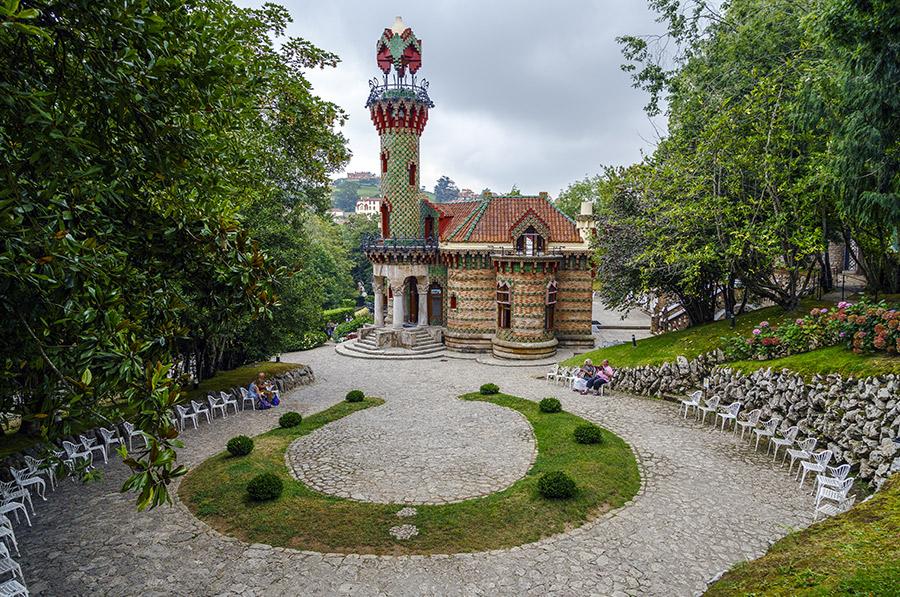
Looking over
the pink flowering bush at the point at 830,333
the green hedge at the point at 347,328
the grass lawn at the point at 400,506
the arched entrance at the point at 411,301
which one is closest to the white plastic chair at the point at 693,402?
the pink flowering bush at the point at 830,333

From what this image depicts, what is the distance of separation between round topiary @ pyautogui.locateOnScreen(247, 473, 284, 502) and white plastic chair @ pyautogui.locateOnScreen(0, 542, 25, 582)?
4.05 meters

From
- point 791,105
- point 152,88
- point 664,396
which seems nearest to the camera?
point 152,88

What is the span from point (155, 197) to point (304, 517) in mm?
7110

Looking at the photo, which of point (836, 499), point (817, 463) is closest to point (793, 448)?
point (817, 463)

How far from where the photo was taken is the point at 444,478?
42.4 ft

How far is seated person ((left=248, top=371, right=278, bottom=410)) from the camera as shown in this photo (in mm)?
20000

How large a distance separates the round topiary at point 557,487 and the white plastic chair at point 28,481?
11.7 metres

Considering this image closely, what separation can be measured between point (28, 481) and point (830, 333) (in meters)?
21.5

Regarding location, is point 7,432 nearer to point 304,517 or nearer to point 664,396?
point 304,517

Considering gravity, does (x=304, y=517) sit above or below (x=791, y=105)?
below

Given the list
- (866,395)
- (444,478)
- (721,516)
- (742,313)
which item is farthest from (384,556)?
(742,313)

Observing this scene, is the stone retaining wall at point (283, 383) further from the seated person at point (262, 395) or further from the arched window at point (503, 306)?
the arched window at point (503, 306)

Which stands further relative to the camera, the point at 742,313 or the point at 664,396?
the point at 742,313

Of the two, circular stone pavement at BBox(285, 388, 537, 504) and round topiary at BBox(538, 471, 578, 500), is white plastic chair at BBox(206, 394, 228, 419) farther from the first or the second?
round topiary at BBox(538, 471, 578, 500)
